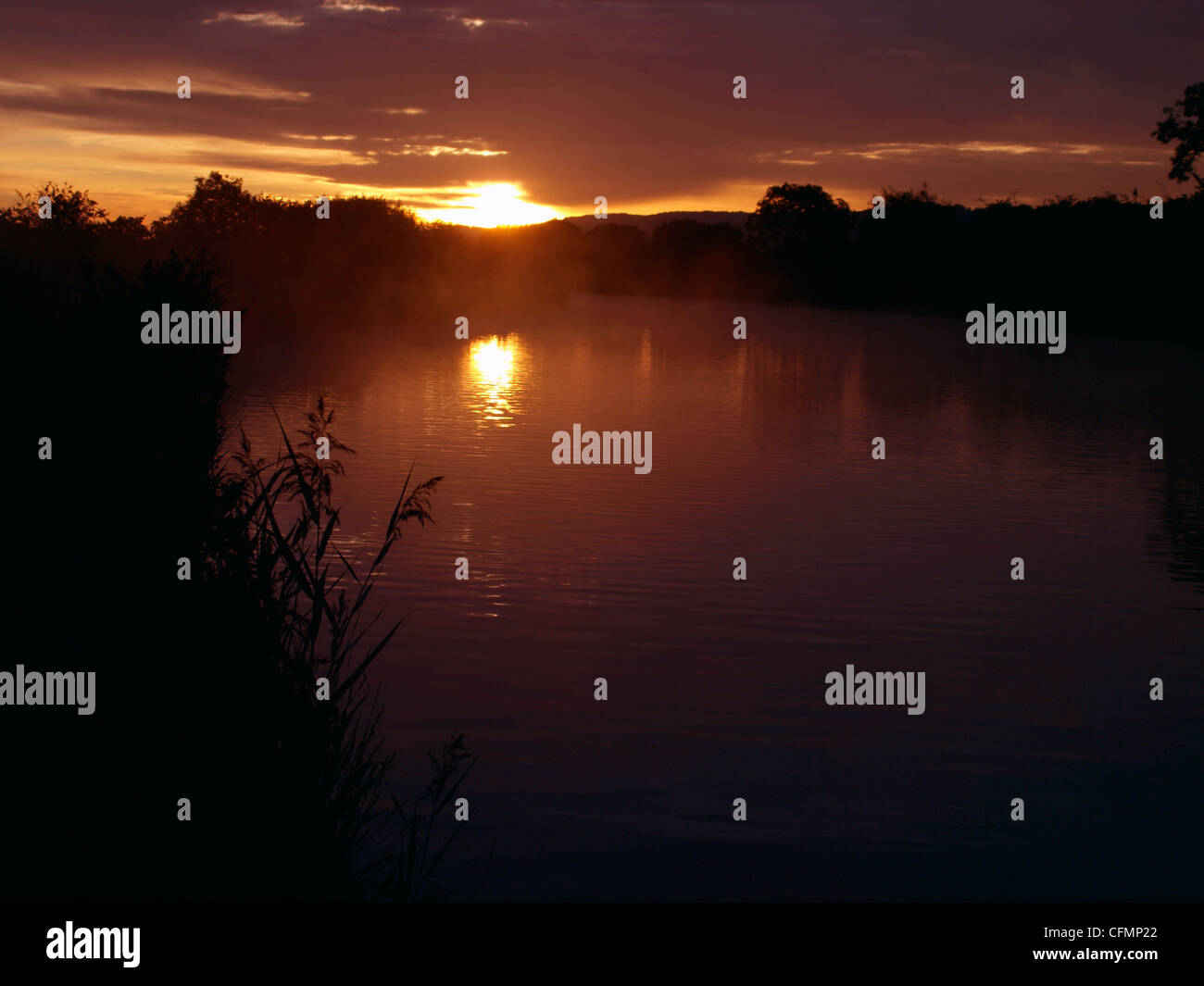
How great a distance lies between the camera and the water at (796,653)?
24.3 feet

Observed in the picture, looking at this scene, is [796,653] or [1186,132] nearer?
[796,653]

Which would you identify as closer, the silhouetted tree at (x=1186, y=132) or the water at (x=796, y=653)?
the water at (x=796, y=653)

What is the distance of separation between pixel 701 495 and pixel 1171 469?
10113 mm

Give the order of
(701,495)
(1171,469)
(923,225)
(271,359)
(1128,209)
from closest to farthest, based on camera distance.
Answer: (701,495) → (1171,469) → (271,359) → (1128,209) → (923,225)

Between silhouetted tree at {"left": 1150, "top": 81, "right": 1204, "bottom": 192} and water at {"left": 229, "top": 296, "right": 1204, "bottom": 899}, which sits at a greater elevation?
silhouetted tree at {"left": 1150, "top": 81, "right": 1204, "bottom": 192}

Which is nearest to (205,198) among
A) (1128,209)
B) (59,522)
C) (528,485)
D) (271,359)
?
(271,359)

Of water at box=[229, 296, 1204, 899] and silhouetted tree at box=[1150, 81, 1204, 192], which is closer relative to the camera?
water at box=[229, 296, 1204, 899]

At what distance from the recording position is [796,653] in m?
11.3

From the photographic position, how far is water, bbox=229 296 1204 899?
7406 mm

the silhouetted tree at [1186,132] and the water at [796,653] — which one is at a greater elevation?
the silhouetted tree at [1186,132]

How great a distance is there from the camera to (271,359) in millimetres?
47344
